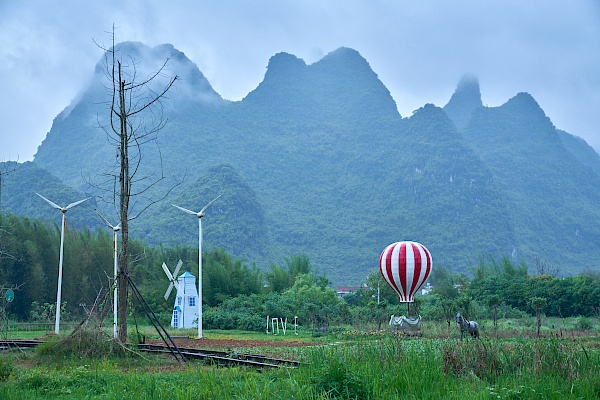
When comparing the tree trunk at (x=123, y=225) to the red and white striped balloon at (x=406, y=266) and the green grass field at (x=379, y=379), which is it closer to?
the green grass field at (x=379, y=379)

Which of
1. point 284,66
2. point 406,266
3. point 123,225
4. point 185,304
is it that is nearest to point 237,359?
point 123,225

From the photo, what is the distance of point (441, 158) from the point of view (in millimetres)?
102875

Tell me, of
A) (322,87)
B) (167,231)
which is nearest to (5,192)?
(167,231)

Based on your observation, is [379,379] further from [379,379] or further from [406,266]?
[406,266]

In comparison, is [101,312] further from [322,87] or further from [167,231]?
[322,87]

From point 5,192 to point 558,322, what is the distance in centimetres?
5627

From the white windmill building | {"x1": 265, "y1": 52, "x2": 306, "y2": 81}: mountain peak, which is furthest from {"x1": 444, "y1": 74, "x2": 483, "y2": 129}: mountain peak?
the white windmill building

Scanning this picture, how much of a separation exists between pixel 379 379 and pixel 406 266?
55.9ft

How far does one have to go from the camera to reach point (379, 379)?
6.40m

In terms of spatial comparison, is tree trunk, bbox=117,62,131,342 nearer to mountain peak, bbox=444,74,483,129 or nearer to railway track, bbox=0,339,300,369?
railway track, bbox=0,339,300,369

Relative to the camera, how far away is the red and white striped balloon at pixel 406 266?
23.1m

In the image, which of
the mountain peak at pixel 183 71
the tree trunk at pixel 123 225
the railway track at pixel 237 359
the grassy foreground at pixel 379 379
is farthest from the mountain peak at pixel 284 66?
the grassy foreground at pixel 379 379

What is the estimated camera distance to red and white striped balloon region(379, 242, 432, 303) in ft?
75.7

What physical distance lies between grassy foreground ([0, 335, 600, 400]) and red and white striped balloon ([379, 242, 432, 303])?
15403mm
